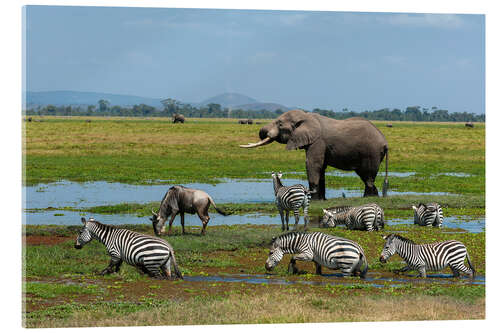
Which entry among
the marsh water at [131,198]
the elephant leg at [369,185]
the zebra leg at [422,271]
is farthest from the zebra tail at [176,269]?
the elephant leg at [369,185]

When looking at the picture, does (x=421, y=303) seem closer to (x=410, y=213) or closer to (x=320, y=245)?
(x=320, y=245)

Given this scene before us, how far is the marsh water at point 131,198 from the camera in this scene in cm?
2233

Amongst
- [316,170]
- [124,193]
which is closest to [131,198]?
[124,193]

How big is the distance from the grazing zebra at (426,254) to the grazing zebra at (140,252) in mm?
4367

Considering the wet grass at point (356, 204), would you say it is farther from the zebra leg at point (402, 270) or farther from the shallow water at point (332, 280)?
the shallow water at point (332, 280)

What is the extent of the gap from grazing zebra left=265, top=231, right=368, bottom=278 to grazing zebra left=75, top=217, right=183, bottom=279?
86.8 inches

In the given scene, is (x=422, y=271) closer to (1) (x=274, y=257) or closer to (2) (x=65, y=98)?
(1) (x=274, y=257)

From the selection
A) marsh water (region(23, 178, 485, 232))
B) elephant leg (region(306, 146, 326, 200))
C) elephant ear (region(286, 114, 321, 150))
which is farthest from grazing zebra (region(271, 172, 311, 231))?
elephant ear (region(286, 114, 321, 150))

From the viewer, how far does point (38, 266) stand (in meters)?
15.2

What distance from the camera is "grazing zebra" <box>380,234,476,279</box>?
48.9 feet

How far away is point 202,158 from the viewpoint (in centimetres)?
4644

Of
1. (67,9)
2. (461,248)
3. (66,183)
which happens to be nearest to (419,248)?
(461,248)

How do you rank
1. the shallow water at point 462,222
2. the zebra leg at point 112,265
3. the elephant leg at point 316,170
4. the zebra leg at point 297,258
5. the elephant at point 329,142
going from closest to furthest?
the zebra leg at point 112,265 < the zebra leg at point 297,258 < the shallow water at point 462,222 < the elephant leg at point 316,170 < the elephant at point 329,142

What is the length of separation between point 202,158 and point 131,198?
18339mm
